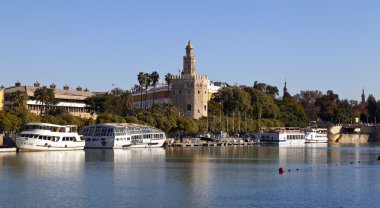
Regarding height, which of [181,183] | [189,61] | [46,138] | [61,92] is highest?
[189,61]

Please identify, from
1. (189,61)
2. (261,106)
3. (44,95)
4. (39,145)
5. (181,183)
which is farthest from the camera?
(261,106)

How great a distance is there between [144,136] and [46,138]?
22.9m

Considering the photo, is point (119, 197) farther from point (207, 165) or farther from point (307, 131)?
point (307, 131)


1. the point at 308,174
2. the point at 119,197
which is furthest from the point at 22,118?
the point at 119,197

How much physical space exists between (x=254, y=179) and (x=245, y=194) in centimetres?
1066

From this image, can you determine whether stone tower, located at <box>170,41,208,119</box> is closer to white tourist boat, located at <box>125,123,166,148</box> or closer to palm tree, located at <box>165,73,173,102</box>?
palm tree, located at <box>165,73,173,102</box>

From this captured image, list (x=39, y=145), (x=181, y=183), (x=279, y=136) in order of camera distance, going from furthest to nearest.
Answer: (x=279, y=136), (x=39, y=145), (x=181, y=183)

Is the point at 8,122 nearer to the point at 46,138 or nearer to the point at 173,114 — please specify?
the point at 46,138

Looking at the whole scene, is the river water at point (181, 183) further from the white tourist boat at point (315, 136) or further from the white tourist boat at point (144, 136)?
the white tourist boat at point (315, 136)

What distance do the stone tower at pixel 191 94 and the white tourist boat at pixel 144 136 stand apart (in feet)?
134

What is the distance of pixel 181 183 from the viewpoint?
191ft

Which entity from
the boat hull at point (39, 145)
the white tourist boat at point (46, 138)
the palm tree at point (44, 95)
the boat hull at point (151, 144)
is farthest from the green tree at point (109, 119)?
the boat hull at point (39, 145)

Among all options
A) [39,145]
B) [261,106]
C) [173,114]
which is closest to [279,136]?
[173,114]

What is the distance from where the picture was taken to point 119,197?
163 feet
